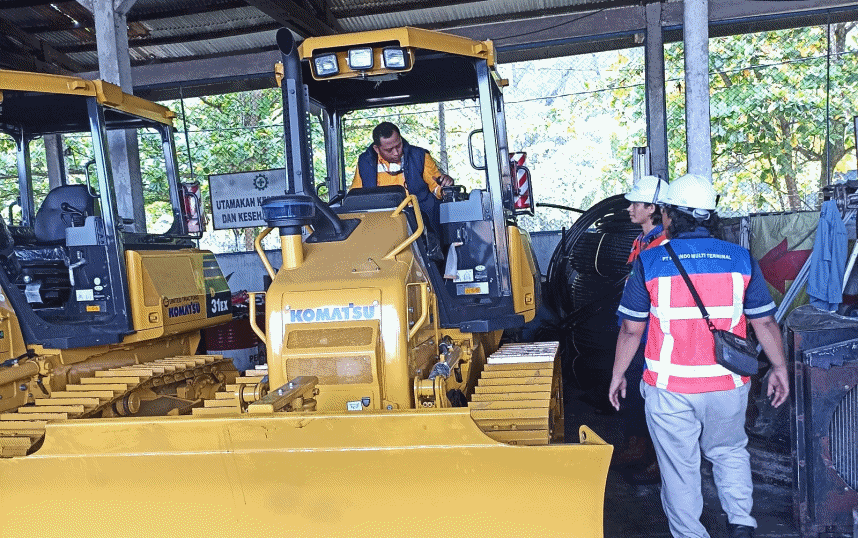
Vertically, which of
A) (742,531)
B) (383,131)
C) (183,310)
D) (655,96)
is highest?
(655,96)

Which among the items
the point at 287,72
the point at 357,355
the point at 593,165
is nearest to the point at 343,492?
the point at 357,355

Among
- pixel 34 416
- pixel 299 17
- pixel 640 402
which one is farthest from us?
pixel 299 17

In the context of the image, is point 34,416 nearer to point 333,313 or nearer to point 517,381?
point 333,313

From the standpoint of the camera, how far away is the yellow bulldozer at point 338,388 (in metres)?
3.25

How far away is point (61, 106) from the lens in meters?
6.12

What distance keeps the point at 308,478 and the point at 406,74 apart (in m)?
3.31

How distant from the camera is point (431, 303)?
447 cm

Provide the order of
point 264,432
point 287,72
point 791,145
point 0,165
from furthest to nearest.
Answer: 1. point 791,145
2. point 0,165
3. point 287,72
4. point 264,432

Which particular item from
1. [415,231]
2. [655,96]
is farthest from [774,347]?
[655,96]

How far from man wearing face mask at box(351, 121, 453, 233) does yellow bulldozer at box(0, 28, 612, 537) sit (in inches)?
14.2

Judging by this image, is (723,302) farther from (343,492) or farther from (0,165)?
(0,165)

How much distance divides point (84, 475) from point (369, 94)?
361 cm

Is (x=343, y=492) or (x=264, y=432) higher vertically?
(x=264, y=432)

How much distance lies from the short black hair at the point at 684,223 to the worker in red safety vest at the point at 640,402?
0.58 ft
